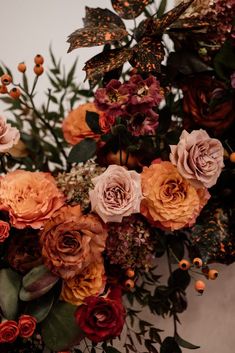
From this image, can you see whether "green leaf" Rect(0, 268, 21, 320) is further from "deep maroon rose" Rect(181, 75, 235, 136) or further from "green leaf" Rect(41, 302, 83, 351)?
"deep maroon rose" Rect(181, 75, 235, 136)

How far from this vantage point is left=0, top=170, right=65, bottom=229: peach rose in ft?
2.41

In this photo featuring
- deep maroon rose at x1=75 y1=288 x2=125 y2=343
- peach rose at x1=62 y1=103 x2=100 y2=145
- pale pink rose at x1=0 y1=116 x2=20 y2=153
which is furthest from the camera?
peach rose at x1=62 y1=103 x2=100 y2=145

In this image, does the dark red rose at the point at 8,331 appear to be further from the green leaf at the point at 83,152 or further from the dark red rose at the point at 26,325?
the green leaf at the point at 83,152

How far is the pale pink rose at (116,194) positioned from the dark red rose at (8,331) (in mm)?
194

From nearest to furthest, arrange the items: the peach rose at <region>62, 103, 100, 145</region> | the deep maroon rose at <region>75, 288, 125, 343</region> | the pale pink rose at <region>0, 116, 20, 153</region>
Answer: the deep maroon rose at <region>75, 288, 125, 343</region>, the pale pink rose at <region>0, 116, 20, 153</region>, the peach rose at <region>62, 103, 100, 145</region>

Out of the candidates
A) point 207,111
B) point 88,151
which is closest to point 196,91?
point 207,111

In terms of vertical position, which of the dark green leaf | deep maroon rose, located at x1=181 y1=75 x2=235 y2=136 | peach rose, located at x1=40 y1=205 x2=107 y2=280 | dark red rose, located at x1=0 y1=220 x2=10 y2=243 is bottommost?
the dark green leaf

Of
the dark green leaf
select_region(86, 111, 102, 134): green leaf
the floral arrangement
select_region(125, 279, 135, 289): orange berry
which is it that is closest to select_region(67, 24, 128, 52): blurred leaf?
the floral arrangement

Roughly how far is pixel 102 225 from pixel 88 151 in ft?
0.47

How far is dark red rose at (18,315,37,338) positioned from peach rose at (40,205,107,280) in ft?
0.24

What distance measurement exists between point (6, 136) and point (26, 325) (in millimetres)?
287

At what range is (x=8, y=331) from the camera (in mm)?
690

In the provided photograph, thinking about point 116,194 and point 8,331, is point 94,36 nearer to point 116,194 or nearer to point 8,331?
point 116,194

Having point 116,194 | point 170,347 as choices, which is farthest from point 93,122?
point 170,347
